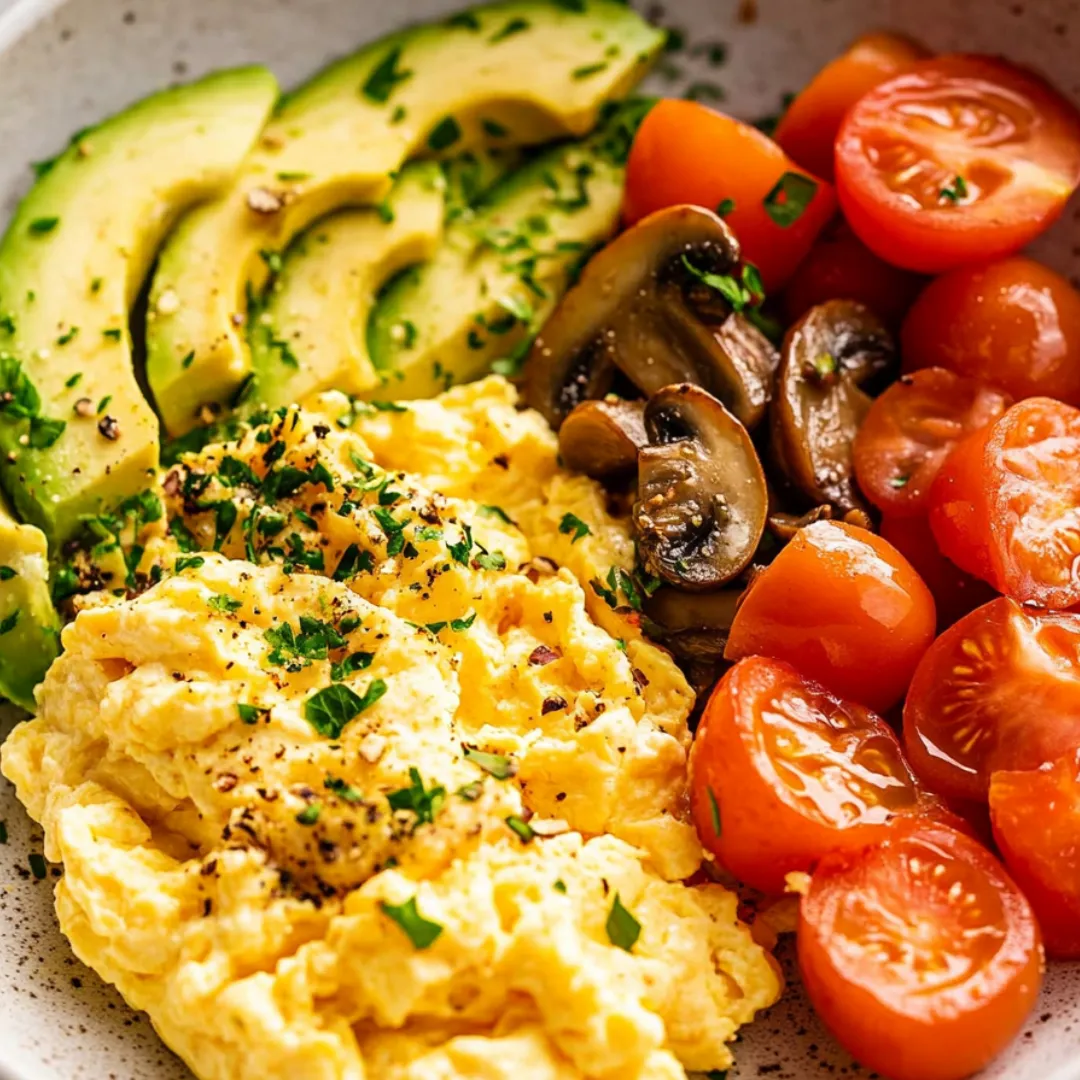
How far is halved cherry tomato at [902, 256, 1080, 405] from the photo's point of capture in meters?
3.54

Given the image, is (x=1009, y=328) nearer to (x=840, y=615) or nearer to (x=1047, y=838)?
(x=840, y=615)

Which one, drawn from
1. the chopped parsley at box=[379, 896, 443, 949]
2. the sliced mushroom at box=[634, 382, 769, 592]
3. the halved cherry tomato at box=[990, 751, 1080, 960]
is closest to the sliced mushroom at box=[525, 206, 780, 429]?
the sliced mushroom at box=[634, 382, 769, 592]

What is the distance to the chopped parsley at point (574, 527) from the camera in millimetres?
3344

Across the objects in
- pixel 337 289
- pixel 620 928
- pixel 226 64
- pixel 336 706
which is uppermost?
pixel 226 64

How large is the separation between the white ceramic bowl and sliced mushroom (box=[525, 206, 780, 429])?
113 cm

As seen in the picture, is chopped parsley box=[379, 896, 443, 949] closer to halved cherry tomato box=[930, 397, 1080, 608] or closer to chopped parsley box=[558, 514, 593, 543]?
chopped parsley box=[558, 514, 593, 543]

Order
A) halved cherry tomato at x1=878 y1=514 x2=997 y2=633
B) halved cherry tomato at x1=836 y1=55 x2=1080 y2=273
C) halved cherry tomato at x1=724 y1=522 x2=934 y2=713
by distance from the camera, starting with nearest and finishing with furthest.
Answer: halved cherry tomato at x1=724 y1=522 x2=934 y2=713, halved cherry tomato at x1=878 y1=514 x2=997 y2=633, halved cherry tomato at x1=836 y1=55 x2=1080 y2=273

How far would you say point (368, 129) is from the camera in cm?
388

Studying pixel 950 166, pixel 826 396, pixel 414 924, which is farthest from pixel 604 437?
pixel 414 924

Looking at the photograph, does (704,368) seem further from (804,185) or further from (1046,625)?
→ (1046,625)

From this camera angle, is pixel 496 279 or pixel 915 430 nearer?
pixel 915 430

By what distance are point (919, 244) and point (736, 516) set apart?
39.2 inches

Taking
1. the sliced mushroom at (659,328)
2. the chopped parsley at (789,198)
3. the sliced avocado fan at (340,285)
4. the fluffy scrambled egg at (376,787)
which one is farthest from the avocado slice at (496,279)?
the chopped parsley at (789,198)

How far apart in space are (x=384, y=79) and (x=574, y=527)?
1609mm
